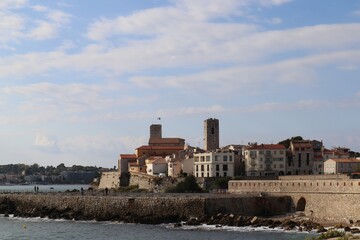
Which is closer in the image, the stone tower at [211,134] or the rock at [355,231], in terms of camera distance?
the rock at [355,231]

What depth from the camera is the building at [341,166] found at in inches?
3425

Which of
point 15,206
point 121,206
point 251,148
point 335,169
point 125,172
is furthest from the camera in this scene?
point 125,172

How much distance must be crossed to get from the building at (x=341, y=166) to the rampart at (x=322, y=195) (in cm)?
2523

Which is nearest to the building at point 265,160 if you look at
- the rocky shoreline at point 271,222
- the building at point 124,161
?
the building at point 124,161

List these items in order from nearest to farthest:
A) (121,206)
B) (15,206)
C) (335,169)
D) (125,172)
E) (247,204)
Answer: (247,204) < (121,206) < (15,206) < (335,169) < (125,172)

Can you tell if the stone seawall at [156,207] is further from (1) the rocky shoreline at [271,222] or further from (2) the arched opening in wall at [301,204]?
(1) the rocky shoreline at [271,222]

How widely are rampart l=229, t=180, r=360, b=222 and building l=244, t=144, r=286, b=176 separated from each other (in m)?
26.9

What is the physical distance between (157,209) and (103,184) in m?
53.3

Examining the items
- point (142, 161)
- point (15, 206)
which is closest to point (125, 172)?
point (142, 161)

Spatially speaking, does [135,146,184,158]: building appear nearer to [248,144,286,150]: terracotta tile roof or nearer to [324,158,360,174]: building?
[248,144,286,150]: terracotta tile roof

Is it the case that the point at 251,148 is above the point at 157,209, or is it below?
above

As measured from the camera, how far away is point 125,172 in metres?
108

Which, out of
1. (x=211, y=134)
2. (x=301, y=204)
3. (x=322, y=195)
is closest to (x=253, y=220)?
(x=322, y=195)

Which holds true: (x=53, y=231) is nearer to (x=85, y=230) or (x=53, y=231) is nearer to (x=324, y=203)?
(x=85, y=230)
